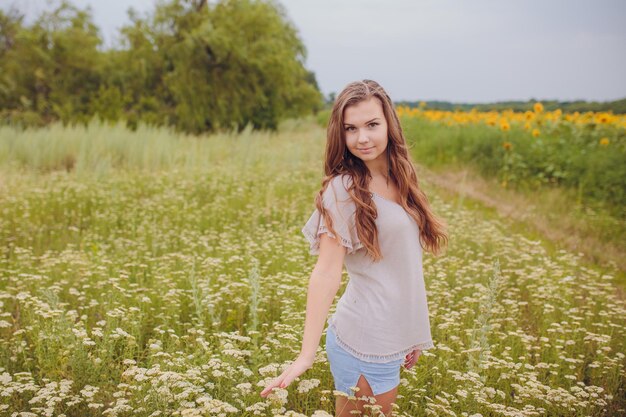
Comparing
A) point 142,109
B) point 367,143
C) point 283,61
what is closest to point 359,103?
point 367,143

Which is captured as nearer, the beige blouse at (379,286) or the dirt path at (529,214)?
the beige blouse at (379,286)

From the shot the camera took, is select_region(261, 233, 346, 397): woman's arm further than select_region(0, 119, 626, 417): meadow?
No

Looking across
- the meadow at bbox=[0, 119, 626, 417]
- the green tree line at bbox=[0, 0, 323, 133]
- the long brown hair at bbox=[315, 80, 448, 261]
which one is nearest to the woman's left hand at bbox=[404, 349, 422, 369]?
the meadow at bbox=[0, 119, 626, 417]

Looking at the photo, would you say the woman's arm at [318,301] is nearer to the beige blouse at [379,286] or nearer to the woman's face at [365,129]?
the beige blouse at [379,286]

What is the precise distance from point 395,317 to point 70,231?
224 inches

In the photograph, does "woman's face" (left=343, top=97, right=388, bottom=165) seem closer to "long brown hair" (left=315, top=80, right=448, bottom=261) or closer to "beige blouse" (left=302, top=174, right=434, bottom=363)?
"long brown hair" (left=315, top=80, right=448, bottom=261)

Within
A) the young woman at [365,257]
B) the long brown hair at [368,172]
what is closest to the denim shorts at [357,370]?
the young woman at [365,257]

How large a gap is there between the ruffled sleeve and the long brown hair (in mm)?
25

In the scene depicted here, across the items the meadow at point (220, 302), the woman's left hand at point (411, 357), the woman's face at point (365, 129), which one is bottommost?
the meadow at point (220, 302)

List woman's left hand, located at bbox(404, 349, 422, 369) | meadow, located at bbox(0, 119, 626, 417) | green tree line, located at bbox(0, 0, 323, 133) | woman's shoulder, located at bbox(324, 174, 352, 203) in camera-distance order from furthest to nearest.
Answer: green tree line, located at bbox(0, 0, 323, 133), meadow, located at bbox(0, 119, 626, 417), woman's left hand, located at bbox(404, 349, 422, 369), woman's shoulder, located at bbox(324, 174, 352, 203)

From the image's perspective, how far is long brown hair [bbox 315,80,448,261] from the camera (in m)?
2.10

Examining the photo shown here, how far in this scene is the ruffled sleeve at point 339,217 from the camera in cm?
208

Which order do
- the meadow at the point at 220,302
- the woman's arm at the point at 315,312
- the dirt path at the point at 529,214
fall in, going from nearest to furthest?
1. the woman's arm at the point at 315,312
2. the meadow at the point at 220,302
3. the dirt path at the point at 529,214

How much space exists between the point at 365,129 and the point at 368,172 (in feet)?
0.62
